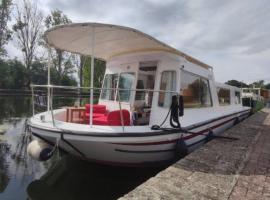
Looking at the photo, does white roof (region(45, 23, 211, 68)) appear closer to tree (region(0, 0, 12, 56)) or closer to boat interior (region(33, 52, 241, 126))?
boat interior (region(33, 52, 241, 126))

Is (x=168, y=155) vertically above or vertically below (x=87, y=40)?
below

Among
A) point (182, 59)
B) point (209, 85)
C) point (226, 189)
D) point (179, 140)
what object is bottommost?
point (226, 189)

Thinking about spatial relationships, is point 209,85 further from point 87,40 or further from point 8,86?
point 8,86

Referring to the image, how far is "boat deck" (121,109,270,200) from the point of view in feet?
10.1

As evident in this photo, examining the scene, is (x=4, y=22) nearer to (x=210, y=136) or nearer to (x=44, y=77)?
(x=44, y=77)

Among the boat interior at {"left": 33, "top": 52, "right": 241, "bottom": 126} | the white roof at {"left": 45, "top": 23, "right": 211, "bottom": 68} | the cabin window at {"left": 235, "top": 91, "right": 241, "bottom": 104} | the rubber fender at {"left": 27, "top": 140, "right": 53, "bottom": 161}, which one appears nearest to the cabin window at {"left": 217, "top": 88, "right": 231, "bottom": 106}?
the boat interior at {"left": 33, "top": 52, "right": 241, "bottom": 126}

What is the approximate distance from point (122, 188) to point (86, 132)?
1.38m

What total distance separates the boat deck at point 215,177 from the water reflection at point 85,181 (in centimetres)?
124

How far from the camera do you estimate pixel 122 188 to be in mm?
4578

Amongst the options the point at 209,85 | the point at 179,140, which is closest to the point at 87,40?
the point at 179,140

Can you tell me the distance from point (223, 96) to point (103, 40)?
533 centimetres

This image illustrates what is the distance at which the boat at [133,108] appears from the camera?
4.30m

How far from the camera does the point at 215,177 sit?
3.66 meters

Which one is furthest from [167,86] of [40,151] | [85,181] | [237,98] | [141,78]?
[237,98]
